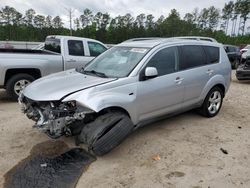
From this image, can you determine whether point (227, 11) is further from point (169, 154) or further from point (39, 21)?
point (169, 154)

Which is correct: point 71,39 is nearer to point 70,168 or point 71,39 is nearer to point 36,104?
point 36,104

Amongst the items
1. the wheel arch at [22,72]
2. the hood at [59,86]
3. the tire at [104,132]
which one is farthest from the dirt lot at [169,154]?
the wheel arch at [22,72]

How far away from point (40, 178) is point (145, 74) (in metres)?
2.16

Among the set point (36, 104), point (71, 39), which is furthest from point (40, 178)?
point (71, 39)

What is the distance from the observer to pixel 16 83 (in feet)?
24.0

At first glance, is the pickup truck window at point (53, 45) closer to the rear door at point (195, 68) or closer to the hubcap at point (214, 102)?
the rear door at point (195, 68)

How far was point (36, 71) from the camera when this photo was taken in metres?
7.64

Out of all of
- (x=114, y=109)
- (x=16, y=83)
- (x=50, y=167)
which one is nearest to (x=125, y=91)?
(x=114, y=109)

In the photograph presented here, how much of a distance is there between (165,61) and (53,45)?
4732 mm

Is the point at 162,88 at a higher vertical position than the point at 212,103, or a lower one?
higher

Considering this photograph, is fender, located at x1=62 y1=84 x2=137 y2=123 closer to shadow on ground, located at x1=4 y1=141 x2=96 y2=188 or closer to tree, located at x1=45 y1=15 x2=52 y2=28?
shadow on ground, located at x1=4 y1=141 x2=96 y2=188

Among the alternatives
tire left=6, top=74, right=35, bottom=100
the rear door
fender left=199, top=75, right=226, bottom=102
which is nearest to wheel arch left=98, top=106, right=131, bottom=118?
the rear door

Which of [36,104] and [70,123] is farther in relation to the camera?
[36,104]

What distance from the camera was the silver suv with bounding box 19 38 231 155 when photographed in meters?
3.98
